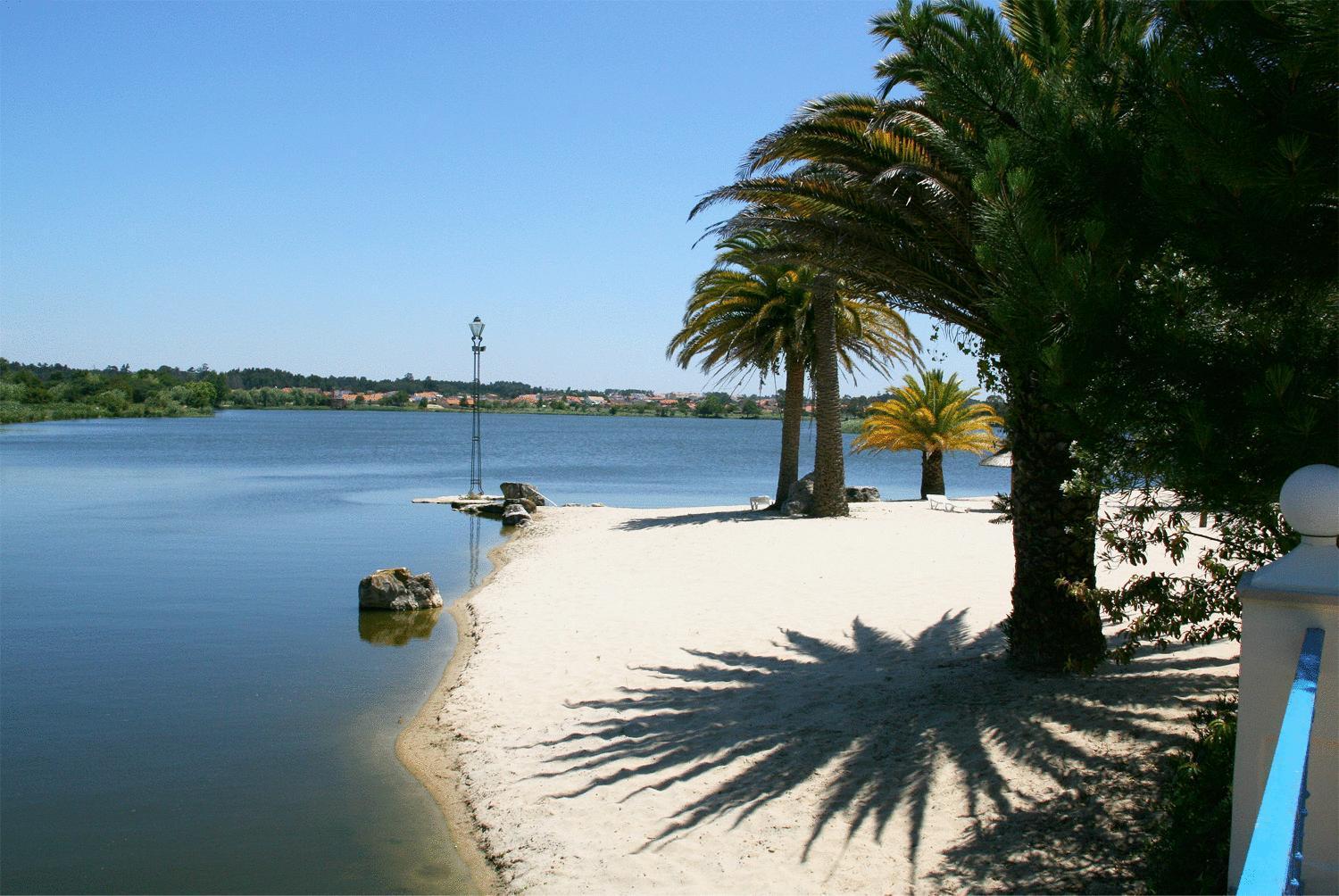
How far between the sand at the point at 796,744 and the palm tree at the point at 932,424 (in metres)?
15.8

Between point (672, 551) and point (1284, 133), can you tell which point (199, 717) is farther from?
point (1284, 133)

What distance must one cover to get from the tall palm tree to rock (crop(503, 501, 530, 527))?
49.4 ft

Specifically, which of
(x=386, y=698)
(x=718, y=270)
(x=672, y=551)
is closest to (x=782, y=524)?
(x=672, y=551)

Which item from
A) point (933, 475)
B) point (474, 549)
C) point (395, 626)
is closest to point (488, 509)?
point (474, 549)

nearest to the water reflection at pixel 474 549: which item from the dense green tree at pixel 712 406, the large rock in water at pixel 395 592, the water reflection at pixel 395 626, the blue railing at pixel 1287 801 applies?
the large rock in water at pixel 395 592

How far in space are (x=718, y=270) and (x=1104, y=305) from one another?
62.7 ft

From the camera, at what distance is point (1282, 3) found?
A: 140 inches

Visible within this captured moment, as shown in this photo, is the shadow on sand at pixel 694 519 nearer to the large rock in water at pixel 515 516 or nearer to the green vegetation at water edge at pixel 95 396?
the large rock in water at pixel 515 516

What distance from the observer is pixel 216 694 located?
10125mm

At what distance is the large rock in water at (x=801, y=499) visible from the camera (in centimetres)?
2039

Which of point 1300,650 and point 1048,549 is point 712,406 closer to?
point 1048,549

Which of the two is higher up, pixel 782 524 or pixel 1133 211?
pixel 1133 211

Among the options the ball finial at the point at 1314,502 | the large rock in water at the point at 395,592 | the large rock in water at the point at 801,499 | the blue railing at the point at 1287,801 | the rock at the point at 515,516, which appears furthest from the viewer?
the rock at the point at 515,516

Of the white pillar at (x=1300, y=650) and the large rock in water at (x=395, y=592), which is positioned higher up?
the white pillar at (x=1300, y=650)
